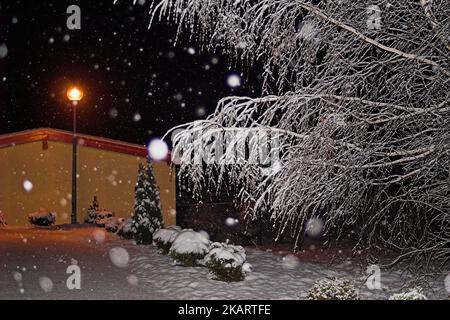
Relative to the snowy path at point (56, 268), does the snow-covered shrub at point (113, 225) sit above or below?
above

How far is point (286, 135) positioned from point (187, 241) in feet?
16.7

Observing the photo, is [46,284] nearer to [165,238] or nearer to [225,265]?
[225,265]

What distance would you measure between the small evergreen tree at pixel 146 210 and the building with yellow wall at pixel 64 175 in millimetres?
4453

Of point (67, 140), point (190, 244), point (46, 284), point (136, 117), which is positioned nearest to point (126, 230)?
point (190, 244)

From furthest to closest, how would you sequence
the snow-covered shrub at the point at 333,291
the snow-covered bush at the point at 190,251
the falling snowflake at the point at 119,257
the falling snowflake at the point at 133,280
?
the falling snowflake at the point at 119,257
the snow-covered bush at the point at 190,251
the falling snowflake at the point at 133,280
the snow-covered shrub at the point at 333,291

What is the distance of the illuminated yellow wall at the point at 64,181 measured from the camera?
Result: 757 inches

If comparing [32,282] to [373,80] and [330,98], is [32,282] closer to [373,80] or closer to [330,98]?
[330,98]

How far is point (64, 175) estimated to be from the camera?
781 inches

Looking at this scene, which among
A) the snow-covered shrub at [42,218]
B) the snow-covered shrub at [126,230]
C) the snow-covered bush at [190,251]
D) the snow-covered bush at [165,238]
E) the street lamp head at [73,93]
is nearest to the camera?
the snow-covered bush at [190,251]

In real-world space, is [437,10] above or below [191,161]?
above

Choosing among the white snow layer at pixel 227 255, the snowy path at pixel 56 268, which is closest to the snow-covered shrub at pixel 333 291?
the white snow layer at pixel 227 255

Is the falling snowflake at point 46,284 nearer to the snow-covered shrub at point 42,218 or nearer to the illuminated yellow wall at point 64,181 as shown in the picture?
the snow-covered shrub at point 42,218

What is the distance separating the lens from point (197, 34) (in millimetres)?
6309
